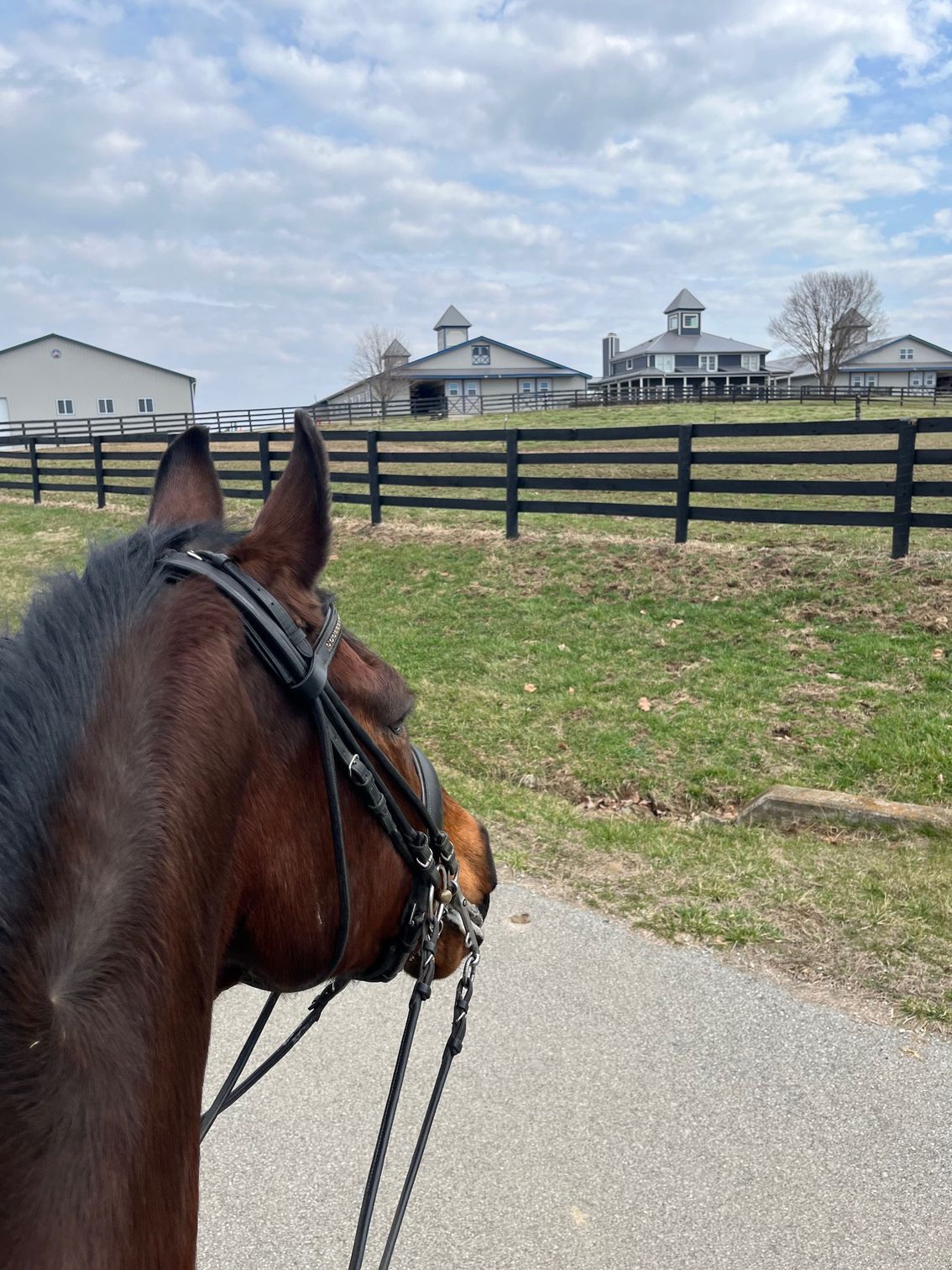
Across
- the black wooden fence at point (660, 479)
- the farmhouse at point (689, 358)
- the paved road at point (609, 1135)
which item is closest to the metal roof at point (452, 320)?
the farmhouse at point (689, 358)

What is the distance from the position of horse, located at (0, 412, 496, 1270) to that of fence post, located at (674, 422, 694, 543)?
946 cm

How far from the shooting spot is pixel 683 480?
10.4 metres

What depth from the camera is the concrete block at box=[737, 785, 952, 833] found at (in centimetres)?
473

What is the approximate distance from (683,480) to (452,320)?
63.3 m

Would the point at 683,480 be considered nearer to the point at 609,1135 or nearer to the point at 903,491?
the point at 903,491

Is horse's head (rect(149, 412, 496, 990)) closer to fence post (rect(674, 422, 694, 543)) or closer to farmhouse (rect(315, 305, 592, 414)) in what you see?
fence post (rect(674, 422, 694, 543))

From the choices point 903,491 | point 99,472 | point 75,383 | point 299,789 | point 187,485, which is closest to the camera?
point 299,789

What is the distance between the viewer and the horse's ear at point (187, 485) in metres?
1.68

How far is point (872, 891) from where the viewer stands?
13.3ft

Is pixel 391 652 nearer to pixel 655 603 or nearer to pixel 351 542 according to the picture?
pixel 655 603

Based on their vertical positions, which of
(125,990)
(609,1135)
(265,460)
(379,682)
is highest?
(265,460)

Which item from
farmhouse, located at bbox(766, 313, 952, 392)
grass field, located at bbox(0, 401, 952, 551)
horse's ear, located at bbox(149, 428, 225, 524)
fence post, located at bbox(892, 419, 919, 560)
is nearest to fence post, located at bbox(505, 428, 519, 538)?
Result: grass field, located at bbox(0, 401, 952, 551)

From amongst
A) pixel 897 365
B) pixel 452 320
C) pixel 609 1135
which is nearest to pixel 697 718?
pixel 609 1135

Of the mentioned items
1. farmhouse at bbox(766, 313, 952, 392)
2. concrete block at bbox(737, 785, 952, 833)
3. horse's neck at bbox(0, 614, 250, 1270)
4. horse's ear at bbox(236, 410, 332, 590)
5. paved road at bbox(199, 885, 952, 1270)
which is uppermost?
farmhouse at bbox(766, 313, 952, 392)
